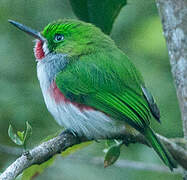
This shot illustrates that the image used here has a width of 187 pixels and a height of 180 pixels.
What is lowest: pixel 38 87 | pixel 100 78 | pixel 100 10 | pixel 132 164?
pixel 132 164

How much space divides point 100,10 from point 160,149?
2.50ft

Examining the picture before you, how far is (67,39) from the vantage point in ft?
10.1

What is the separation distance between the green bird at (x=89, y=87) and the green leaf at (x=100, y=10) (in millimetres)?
217

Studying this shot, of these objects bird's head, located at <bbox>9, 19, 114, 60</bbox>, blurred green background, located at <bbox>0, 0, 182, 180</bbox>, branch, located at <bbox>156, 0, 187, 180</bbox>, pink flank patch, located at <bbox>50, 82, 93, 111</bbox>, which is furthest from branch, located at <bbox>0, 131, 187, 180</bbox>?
blurred green background, located at <bbox>0, 0, 182, 180</bbox>

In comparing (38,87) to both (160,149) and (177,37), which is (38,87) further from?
(177,37)

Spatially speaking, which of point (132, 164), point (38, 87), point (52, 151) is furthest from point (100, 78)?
point (38, 87)

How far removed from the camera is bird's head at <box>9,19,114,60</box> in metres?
3.04

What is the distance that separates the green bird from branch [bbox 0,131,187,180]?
0.18ft

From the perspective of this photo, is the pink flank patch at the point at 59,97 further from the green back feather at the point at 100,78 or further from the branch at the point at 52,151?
the branch at the point at 52,151

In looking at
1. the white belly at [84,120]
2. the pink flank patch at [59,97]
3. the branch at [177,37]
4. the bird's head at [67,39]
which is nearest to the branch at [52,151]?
the white belly at [84,120]

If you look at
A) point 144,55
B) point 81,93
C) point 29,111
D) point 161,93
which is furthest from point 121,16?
point 81,93

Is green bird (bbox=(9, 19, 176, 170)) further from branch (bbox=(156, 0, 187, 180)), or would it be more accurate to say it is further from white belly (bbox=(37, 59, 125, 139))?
branch (bbox=(156, 0, 187, 180))

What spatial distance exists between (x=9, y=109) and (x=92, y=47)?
1229mm

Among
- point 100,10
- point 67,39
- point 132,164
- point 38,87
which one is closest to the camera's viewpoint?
point 100,10
